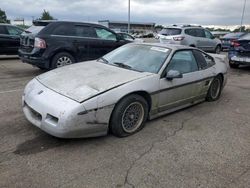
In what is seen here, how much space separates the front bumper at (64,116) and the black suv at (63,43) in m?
4.33

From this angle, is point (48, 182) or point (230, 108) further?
point (230, 108)

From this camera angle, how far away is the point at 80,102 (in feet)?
10.8

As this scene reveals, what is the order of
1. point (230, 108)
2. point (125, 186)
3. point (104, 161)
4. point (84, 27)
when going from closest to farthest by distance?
point (125, 186) → point (104, 161) → point (230, 108) → point (84, 27)

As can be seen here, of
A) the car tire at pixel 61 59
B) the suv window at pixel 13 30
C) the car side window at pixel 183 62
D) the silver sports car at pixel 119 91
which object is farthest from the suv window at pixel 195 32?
the car side window at pixel 183 62

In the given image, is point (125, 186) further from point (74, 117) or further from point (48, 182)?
point (74, 117)

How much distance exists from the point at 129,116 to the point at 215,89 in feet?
9.44

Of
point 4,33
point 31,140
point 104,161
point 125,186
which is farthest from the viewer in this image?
point 4,33

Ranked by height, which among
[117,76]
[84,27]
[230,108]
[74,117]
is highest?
[84,27]

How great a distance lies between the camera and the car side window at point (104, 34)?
29.1 feet

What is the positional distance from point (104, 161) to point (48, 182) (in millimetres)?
715

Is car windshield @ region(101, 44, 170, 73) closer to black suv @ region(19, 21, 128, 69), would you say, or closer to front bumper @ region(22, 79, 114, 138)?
front bumper @ region(22, 79, 114, 138)

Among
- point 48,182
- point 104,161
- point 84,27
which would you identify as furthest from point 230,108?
point 84,27

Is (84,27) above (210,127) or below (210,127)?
above

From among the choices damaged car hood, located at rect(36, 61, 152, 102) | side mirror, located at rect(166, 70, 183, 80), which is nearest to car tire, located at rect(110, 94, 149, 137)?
damaged car hood, located at rect(36, 61, 152, 102)
